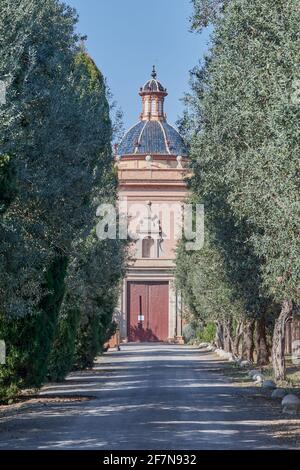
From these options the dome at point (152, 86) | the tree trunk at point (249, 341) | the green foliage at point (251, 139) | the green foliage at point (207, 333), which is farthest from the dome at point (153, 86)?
the green foliage at point (251, 139)

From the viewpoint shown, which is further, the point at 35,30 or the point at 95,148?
the point at 95,148

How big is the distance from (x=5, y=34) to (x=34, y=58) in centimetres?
70

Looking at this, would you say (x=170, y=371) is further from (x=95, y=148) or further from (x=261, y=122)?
(x=261, y=122)

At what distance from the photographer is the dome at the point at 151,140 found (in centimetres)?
10259

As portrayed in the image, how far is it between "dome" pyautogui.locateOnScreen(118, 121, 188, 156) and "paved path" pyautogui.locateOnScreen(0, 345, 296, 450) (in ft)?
235

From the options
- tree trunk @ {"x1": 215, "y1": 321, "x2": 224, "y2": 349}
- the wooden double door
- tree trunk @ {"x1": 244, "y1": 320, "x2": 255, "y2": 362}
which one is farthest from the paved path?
the wooden double door

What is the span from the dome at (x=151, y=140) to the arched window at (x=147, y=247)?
16.6 m

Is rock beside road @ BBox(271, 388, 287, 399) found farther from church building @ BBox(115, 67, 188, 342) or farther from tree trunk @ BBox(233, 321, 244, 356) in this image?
church building @ BBox(115, 67, 188, 342)

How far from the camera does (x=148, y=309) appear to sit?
86.8 meters

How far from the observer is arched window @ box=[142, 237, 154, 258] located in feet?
281

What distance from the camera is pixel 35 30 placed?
1859 cm

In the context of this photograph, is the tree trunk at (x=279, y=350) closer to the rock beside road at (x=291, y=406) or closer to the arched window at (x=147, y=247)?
the rock beside road at (x=291, y=406)

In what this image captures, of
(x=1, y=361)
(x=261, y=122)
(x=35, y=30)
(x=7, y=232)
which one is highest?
(x=35, y=30)
